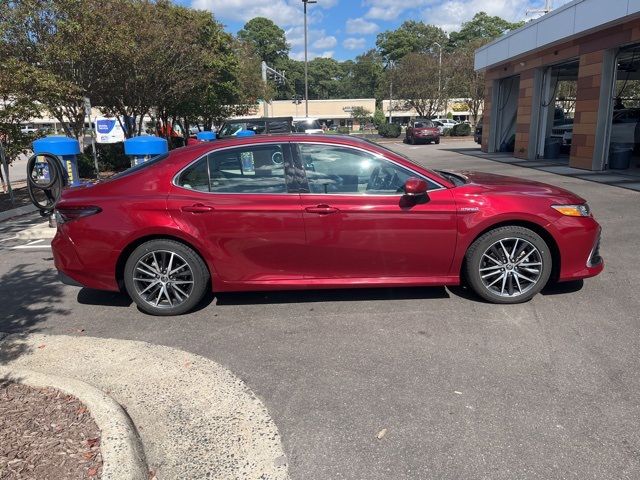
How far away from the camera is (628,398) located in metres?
3.12

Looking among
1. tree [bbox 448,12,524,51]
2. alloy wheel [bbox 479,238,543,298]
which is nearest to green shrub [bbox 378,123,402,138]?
alloy wheel [bbox 479,238,543,298]

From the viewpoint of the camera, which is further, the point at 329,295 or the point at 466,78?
the point at 466,78

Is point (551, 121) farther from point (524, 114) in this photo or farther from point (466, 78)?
point (466, 78)

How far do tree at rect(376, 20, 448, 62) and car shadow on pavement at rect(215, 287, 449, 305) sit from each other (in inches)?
4320

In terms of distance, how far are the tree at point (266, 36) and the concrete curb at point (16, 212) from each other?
109069 millimetres

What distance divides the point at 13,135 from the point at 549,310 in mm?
10950

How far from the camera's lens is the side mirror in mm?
4262

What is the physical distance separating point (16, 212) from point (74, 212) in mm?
6734

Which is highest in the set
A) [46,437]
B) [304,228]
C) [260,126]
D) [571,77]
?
[571,77]

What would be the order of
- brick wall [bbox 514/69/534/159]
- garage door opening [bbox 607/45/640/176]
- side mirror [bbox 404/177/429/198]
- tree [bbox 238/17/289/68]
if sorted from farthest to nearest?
tree [bbox 238/17/289/68] < brick wall [bbox 514/69/534/159] < garage door opening [bbox 607/45/640/176] < side mirror [bbox 404/177/429/198]

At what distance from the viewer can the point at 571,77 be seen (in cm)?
2373

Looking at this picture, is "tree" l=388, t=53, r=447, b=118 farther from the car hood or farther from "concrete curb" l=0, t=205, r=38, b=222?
the car hood

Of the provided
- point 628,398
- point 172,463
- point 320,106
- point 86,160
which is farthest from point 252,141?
point 320,106

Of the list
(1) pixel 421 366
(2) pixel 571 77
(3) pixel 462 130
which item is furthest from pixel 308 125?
(3) pixel 462 130
